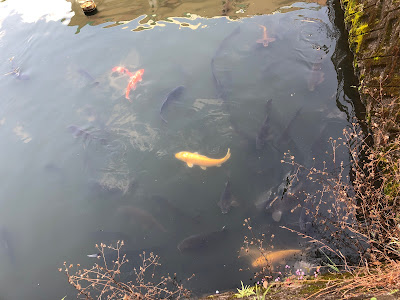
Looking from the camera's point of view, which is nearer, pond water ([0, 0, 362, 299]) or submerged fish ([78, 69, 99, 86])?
pond water ([0, 0, 362, 299])

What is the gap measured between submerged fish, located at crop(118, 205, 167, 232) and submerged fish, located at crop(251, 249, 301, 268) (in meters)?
1.58

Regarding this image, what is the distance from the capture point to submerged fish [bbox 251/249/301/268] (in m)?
3.81

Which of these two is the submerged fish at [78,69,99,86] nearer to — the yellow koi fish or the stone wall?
the yellow koi fish

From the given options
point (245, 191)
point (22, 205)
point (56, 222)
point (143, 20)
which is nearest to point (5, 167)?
point (22, 205)

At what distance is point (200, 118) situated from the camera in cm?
601

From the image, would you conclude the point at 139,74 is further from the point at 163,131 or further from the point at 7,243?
the point at 7,243

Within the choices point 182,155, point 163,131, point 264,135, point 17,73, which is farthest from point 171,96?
point 17,73

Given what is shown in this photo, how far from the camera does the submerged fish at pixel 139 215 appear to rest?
4.60m

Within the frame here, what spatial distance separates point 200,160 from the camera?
5.18 meters

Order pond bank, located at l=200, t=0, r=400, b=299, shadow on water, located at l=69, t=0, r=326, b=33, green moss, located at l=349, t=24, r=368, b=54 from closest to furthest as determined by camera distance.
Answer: pond bank, located at l=200, t=0, r=400, b=299, green moss, located at l=349, t=24, r=368, b=54, shadow on water, located at l=69, t=0, r=326, b=33

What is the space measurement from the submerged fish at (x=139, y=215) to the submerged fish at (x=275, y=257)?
5.19 ft

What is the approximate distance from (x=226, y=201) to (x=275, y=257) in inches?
46.2

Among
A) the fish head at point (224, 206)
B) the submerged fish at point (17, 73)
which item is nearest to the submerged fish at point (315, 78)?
the fish head at point (224, 206)

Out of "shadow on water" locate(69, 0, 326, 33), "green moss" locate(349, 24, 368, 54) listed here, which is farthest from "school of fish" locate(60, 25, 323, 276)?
"shadow on water" locate(69, 0, 326, 33)
